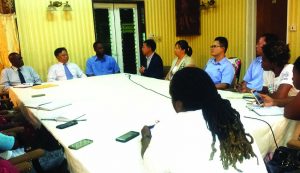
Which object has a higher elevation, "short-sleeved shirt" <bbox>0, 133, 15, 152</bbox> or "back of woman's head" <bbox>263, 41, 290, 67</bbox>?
"back of woman's head" <bbox>263, 41, 290, 67</bbox>

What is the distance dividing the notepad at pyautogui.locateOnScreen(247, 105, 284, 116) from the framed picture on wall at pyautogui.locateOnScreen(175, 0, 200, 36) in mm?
3917

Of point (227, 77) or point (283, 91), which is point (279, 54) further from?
point (227, 77)

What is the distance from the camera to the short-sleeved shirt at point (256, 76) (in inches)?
119

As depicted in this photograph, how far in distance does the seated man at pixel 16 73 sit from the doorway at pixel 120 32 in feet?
4.77

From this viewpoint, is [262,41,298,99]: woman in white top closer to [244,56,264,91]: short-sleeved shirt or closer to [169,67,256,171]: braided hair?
[244,56,264,91]: short-sleeved shirt

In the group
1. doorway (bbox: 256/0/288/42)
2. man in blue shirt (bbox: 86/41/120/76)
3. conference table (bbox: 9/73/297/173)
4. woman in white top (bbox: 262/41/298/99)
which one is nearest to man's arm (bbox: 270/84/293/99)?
woman in white top (bbox: 262/41/298/99)

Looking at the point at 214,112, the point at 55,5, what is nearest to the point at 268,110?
the point at 214,112

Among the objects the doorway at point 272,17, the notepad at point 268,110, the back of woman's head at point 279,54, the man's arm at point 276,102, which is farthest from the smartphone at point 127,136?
the doorway at point 272,17

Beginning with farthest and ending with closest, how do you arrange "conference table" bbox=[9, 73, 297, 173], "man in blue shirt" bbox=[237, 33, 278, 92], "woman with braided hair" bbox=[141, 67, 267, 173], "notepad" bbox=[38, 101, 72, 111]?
"man in blue shirt" bbox=[237, 33, 278, 92] → "notepad" bbox=[38, 101, 72, 111] → "conference table" bbox=[9, 73, 297, 173] → "woman with braided hair" bbox=[141, 67, 267, 173]

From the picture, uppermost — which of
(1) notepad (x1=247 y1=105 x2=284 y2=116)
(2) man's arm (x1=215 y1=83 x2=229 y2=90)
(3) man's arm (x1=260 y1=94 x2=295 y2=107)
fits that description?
(3) man's arm (x1=260 y1=94 x2=295 y2=107)

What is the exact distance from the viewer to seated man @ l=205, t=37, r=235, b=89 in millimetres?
3217

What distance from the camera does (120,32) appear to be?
5.41 meters

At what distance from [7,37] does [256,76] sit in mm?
3686

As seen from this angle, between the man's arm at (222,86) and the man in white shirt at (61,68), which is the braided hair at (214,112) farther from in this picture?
the man in white shirt at (61,68)
